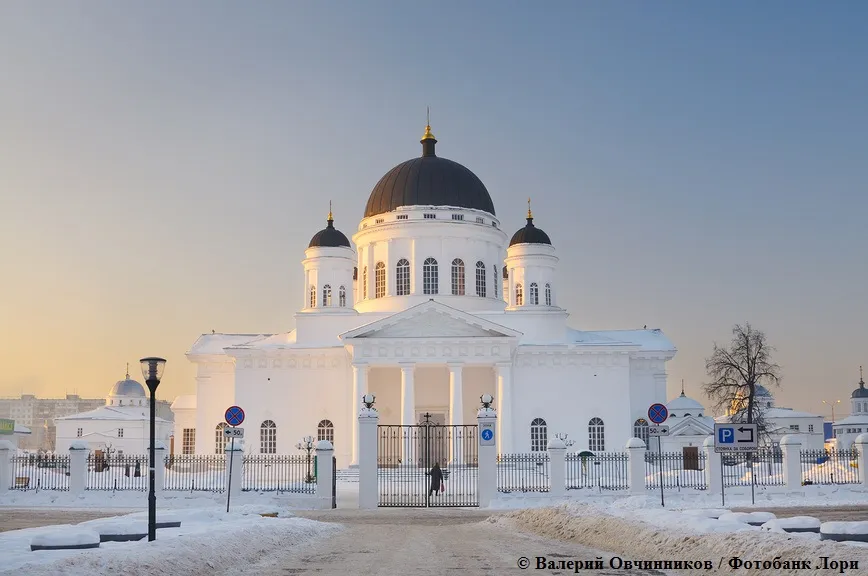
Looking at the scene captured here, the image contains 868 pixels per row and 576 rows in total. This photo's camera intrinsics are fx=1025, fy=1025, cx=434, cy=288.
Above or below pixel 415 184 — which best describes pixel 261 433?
below

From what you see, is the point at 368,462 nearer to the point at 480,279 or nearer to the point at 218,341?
the point at 480,279

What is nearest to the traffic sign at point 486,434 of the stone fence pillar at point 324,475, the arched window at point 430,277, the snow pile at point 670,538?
the stone fence pillar at point 324,475

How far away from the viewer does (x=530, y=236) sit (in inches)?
2322

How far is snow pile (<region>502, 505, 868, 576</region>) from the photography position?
12.2 m

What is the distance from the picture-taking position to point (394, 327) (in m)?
52.9

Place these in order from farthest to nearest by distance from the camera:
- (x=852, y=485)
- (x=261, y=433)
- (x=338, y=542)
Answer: (x=261, y=433), (x=852, y=485), (x=338, y=542)

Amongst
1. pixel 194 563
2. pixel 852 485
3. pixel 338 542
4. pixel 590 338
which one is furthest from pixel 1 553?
pixel 590 338

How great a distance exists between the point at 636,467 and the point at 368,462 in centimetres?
859

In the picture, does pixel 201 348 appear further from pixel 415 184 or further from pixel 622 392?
pixel 622 392

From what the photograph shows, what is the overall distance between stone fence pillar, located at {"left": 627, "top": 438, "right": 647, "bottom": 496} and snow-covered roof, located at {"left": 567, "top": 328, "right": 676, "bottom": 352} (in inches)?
944

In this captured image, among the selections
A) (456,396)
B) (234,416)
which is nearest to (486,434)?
(234,416)

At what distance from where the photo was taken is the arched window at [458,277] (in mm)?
60434

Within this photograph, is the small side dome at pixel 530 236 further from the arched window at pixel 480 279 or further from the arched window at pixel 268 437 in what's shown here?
the arched window at pixel 268 437

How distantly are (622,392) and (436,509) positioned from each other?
2841 centimetres
